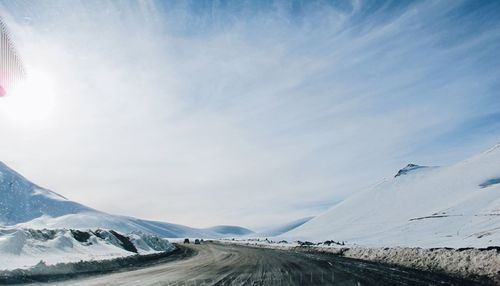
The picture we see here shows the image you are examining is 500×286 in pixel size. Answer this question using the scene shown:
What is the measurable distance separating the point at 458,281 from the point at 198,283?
30.6 feet

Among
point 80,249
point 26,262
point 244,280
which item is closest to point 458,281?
point 244,280

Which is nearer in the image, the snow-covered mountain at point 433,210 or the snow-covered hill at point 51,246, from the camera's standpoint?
the snow-covered hill at point 51,246

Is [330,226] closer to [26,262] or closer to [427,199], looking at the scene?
[427,199]

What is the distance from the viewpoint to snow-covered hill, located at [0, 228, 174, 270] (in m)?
22.6

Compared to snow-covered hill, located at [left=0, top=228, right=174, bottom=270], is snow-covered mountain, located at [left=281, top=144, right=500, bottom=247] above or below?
above

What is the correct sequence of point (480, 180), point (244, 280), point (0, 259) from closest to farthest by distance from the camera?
point (244, 280) < point (0, 259) < point (480, 180)

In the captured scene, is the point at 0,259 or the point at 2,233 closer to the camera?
the point at 0,259

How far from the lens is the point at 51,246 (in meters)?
29.9

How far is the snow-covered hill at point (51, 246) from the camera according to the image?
22609 mm

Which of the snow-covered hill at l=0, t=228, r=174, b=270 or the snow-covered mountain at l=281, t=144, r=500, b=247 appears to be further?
the snow-covered mountain at l=281, t=144, r=500, b=247

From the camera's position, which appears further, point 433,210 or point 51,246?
point 433,210

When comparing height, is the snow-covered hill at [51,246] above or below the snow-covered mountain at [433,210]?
below

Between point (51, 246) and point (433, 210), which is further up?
point (433, 210)

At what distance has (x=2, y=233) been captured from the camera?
26312mm
